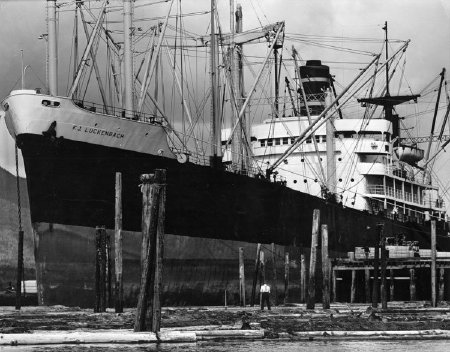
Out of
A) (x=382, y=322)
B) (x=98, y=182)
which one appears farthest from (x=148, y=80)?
(x=382, y=322)

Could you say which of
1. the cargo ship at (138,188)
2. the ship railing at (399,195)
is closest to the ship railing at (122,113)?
the cargo ship at (138,188)

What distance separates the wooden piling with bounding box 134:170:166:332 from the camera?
21953 millimetres

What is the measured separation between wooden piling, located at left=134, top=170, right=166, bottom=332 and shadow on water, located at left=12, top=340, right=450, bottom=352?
1.04 meters

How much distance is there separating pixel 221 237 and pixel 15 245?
9.33m

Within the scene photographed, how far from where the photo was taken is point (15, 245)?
4750cm

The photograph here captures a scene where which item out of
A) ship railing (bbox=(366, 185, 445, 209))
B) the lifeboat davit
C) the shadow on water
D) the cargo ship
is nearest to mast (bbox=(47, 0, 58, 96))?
the cargo ship

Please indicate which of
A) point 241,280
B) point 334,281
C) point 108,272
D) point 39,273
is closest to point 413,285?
point 334,281

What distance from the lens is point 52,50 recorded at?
3897 centimetres

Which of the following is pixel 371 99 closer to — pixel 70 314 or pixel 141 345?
pixel 70 314

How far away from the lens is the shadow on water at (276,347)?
67.1 feet

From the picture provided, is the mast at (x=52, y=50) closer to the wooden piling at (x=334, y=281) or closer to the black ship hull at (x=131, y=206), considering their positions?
the black ship hull at (x=131, y=206)

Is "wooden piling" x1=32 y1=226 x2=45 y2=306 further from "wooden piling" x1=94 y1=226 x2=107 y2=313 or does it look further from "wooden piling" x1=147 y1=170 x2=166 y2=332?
"wooden piling" x1=147 y1=170 x2=166 y2=332

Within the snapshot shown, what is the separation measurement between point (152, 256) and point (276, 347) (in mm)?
3173

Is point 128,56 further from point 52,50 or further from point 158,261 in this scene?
point 158,261
